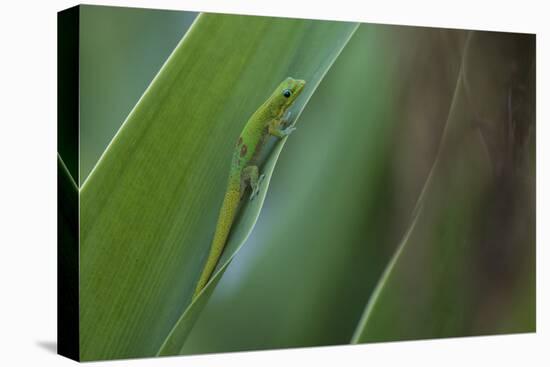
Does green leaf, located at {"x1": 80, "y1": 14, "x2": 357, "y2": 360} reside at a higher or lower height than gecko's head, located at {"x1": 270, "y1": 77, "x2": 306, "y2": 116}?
lower

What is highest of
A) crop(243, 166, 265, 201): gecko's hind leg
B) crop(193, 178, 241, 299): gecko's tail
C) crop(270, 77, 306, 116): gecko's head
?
crop(270, 77, 306, 116): gecko's head

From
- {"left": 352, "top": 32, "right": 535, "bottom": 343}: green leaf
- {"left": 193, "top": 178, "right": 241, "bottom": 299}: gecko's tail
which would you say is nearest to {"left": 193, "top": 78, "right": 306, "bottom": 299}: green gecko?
{"left": 193, "top": 178, "right": 241, "bottom": 299}: gecko's tail

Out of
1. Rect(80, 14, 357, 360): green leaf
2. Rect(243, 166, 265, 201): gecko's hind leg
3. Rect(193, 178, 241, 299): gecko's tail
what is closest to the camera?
Rect(80, 14, 357, 360): green leaf

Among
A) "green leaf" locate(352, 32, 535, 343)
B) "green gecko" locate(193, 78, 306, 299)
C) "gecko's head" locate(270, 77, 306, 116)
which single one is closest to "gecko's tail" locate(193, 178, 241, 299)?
"green gecko" locate(193, 78, 306, 299)

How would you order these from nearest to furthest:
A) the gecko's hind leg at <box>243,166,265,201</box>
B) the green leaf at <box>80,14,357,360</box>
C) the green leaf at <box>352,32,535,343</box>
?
the green leaf at <box>80,14,357,360</box>, the gecko's hind leg at <box>243,166,265,201</box>, the green leaf at <box>352,32,535,343</box>

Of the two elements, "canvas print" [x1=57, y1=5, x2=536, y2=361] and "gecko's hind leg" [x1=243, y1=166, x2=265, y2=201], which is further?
"gecko's hind leg" [x1=243, y1=166, x2=265, y2=201]

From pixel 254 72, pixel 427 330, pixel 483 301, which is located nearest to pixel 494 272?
pixel 483 301

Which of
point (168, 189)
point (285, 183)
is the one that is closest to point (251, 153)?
point (285, 183)

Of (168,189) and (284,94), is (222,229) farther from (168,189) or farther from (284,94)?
(284,94)

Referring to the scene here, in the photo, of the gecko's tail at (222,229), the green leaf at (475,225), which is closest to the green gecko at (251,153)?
the gecko's tail at (222,229)

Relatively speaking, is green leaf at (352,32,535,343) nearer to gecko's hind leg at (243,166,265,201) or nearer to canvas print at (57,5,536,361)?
canvas print at (57,5,536,361)
